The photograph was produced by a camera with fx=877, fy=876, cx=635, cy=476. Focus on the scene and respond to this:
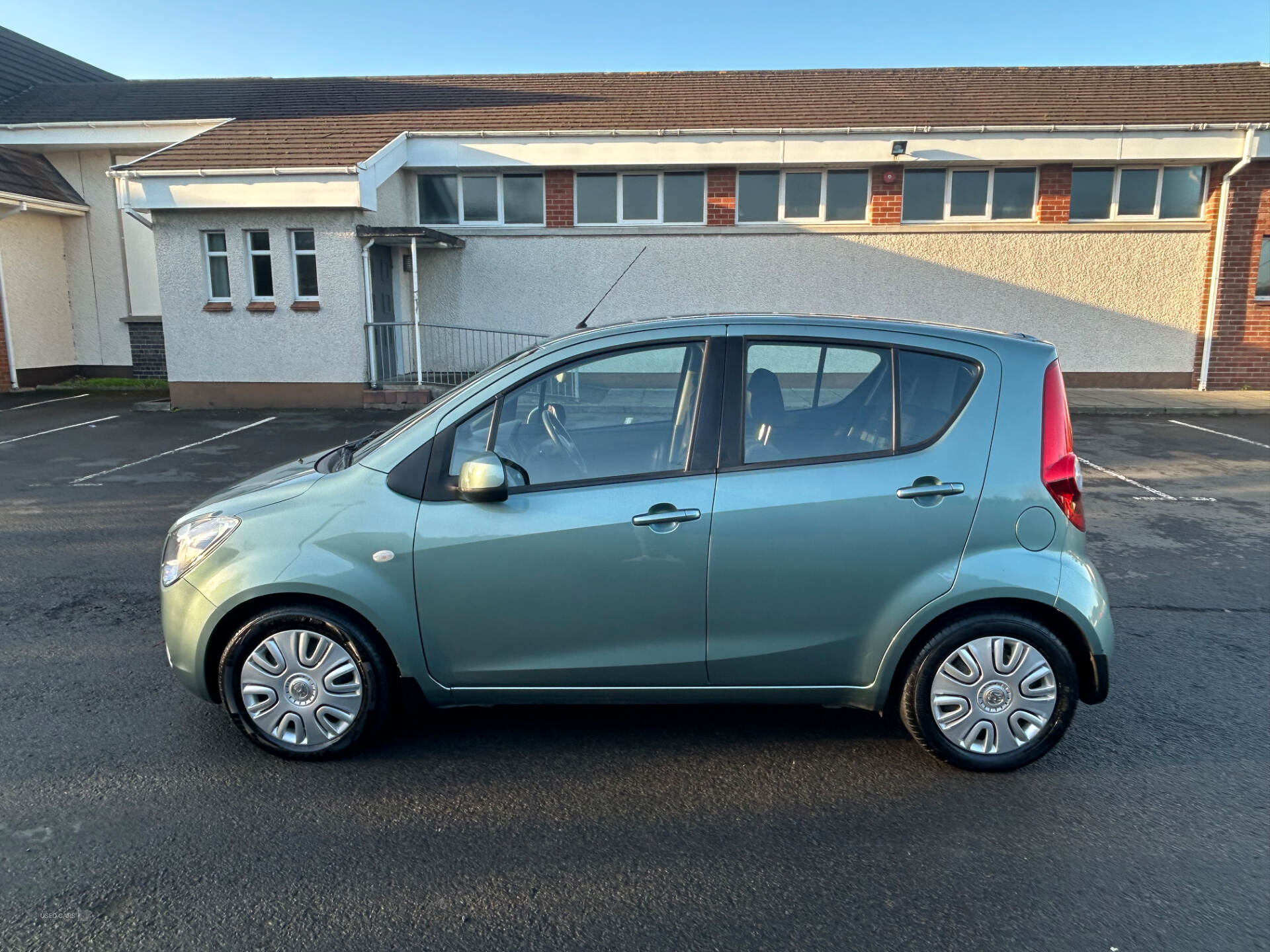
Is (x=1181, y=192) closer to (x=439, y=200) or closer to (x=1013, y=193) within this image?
(x=1013, y=193)

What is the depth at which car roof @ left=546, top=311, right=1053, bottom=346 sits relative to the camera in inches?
136

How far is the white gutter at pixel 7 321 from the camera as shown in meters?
15.8

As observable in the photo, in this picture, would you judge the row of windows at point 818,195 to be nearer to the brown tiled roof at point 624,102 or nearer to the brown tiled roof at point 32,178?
the brown tiled roof at point 624,102

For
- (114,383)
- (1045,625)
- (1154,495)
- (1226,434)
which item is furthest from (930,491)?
(114,383)

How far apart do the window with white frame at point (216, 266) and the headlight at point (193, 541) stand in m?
12.5

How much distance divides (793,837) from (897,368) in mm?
1773

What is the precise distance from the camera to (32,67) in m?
20.8

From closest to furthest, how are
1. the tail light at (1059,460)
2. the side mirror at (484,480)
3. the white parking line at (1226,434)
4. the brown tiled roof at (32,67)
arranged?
the side mirror at (484,480), the tail light at (1059,460), the white parking line at (1226,434), the brown tiled roof at (32,67)

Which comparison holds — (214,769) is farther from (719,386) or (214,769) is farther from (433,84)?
(433,84)

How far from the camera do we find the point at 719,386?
3395 millimetres

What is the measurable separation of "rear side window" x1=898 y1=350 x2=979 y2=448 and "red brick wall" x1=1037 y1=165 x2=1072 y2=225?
14.5m

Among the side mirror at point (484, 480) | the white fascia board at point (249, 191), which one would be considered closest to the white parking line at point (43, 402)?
the white fascia board at point (249, 191)

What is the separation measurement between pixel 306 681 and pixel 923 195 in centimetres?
1543

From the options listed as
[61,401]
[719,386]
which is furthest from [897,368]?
[61,401]
